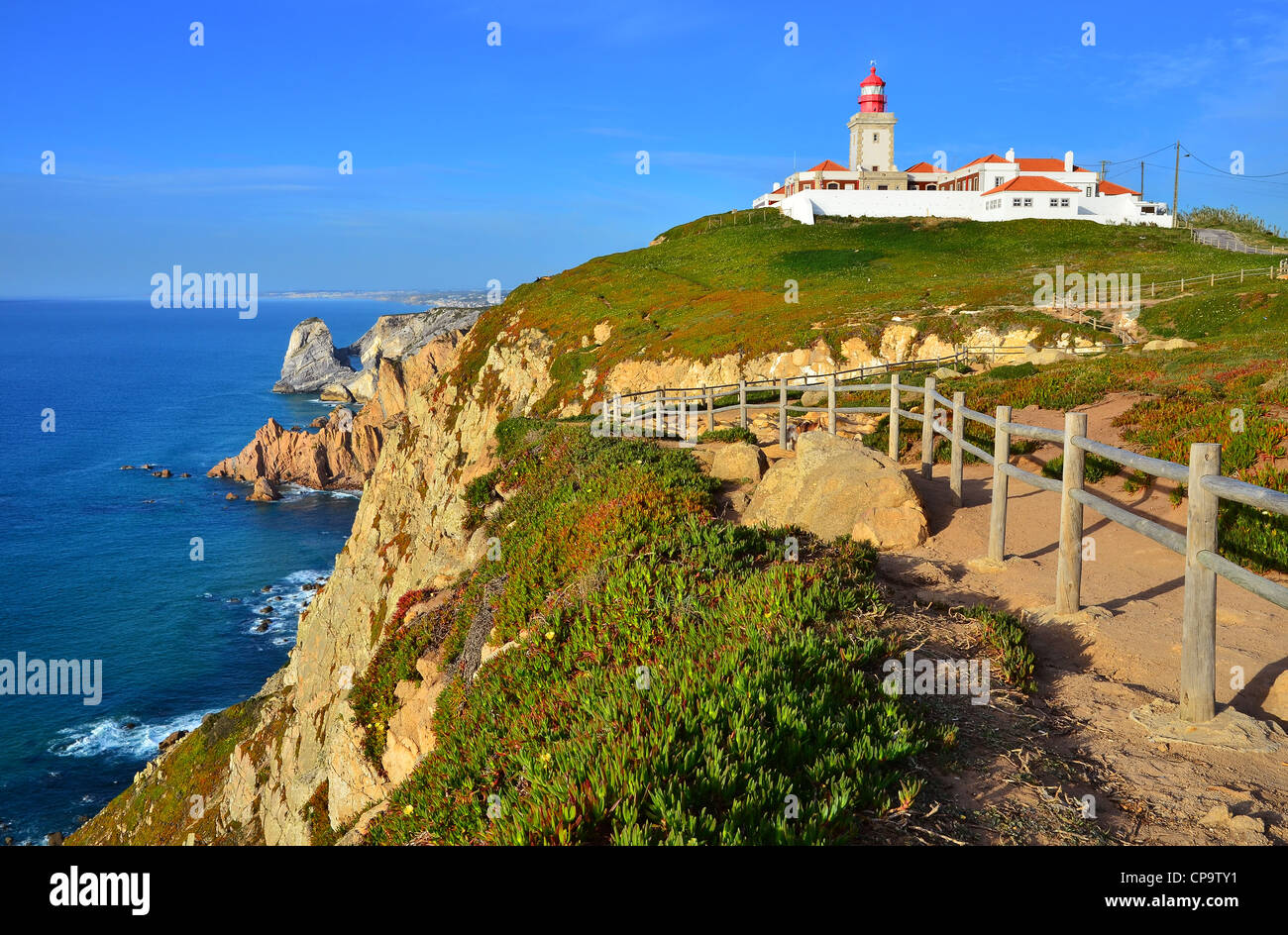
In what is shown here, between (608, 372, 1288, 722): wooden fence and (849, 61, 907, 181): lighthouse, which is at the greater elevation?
(849, 61, 907, 181): lighthouse

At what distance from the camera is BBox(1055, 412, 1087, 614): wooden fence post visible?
8.09 meters

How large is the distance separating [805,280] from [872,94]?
135 feet

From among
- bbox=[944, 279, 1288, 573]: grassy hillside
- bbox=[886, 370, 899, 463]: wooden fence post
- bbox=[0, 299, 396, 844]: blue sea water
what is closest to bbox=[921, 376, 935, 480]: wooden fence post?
bbox=[886, 370, 899, 463]: wooden fence post

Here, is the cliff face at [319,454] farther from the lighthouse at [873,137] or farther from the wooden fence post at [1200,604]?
the wooden fence post at [1200,604]

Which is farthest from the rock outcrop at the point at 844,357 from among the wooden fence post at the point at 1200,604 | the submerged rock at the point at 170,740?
the wooden fence post at the point at 1200,604

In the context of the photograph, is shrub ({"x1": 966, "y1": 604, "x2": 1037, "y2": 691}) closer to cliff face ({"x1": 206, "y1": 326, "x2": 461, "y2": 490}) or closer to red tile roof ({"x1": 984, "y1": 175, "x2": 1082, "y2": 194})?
cliff face ({"x1": 206, "y1": 326, "x2": 461, "y2": 490})

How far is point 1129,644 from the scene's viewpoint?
7.40 metres

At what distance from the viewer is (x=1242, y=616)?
7.78 m

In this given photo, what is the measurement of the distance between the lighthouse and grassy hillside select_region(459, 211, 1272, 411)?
9.08 meters

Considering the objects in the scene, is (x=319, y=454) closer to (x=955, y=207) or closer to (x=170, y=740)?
(x=170, y=740)

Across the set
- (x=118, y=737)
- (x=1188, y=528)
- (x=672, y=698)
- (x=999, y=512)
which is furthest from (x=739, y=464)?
(x=118, y=737)

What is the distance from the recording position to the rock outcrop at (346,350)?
15577 cm
